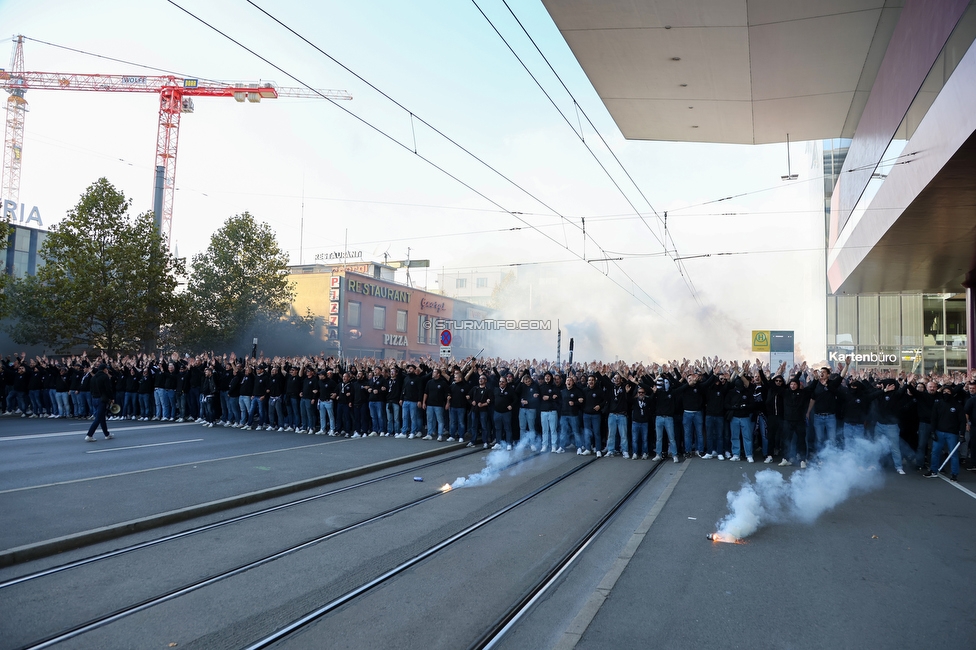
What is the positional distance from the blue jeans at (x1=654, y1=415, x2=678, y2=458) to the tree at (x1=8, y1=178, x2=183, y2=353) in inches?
860

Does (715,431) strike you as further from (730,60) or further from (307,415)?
(307,415)

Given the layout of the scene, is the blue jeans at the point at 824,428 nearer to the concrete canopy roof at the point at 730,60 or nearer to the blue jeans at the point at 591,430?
the blue jeans at the point at 591,430

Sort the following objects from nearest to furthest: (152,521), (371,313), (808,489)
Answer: (152,521) → (808,489) → (371,313)

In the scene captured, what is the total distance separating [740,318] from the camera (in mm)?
47250

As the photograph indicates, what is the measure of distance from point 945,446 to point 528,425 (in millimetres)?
7433

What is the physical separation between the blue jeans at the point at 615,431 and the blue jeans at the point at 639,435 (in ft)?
0.51

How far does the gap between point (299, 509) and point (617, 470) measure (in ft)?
18.4

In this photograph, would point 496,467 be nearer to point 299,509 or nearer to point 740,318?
point 299,509

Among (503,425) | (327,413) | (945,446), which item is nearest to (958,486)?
(945,446)

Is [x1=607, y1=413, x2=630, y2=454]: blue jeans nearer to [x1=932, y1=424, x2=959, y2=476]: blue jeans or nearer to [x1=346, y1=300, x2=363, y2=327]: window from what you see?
[x1=932, y1=424, x2=959, y2=476]: blue jeans

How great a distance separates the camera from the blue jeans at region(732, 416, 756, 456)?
11883mm

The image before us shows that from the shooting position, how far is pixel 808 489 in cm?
916

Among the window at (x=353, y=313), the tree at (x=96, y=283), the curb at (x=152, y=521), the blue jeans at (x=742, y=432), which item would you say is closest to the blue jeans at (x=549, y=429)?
the blue jeans at (x=742, y=432)

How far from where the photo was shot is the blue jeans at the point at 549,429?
43.8 ft
